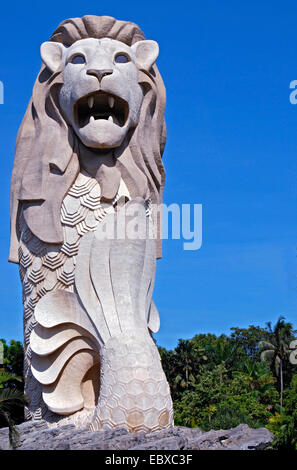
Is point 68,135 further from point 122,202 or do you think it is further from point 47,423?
point 47,423

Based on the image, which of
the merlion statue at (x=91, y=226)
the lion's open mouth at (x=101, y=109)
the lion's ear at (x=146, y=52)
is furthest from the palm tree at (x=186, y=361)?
the lion's ear at (x=146, y=52)

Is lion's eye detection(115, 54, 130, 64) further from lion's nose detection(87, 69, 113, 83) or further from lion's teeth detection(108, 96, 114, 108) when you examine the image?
lion's teeth detection(108, 96, 114, 108)

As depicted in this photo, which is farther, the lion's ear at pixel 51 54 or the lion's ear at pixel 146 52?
the lion's ear at pixel 146 52

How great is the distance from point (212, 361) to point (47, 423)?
17983 millimetres

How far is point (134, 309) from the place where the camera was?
44.6 ft

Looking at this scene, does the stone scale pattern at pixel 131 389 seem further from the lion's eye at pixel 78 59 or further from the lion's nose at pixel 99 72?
the lion's eye at pixel 78 59

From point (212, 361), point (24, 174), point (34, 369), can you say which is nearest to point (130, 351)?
point (34, 369)

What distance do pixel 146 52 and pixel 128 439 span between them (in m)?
7.95

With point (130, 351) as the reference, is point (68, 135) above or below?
above

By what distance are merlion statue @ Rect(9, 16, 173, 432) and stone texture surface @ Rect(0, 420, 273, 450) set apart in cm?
56

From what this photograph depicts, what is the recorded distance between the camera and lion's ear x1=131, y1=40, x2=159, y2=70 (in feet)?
49.5

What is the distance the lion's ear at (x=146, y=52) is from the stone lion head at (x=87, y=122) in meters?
0.02

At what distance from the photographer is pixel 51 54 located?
1491 centimetres

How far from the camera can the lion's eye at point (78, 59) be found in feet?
47.6
